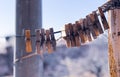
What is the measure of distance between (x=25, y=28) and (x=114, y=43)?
537cm

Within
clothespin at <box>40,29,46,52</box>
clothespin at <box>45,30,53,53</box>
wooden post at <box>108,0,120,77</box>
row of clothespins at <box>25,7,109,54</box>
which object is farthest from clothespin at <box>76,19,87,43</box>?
clothespin at <box>40,29,46,52</box>

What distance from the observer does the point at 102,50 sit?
18.5 meters

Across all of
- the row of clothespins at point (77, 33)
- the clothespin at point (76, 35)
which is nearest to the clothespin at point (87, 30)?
the row of clothespins at point (77, 33)

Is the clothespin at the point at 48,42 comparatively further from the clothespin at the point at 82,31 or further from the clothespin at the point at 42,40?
the clothespin at the point at 82,31

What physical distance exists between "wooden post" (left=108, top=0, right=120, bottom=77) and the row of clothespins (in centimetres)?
20

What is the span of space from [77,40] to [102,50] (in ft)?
42.9

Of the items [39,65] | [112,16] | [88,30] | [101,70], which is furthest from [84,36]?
[101,70]

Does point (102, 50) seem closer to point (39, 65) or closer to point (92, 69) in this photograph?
point (92, 69)

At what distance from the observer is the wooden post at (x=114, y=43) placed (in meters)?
5.38

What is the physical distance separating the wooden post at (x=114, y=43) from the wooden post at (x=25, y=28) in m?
4.89

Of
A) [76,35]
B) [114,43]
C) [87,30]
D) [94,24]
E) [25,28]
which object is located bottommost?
[114,43]

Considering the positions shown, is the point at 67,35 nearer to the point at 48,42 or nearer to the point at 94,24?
the point at 48,42

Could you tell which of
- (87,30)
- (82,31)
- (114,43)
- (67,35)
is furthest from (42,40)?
(114,43)

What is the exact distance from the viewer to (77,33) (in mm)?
5695
